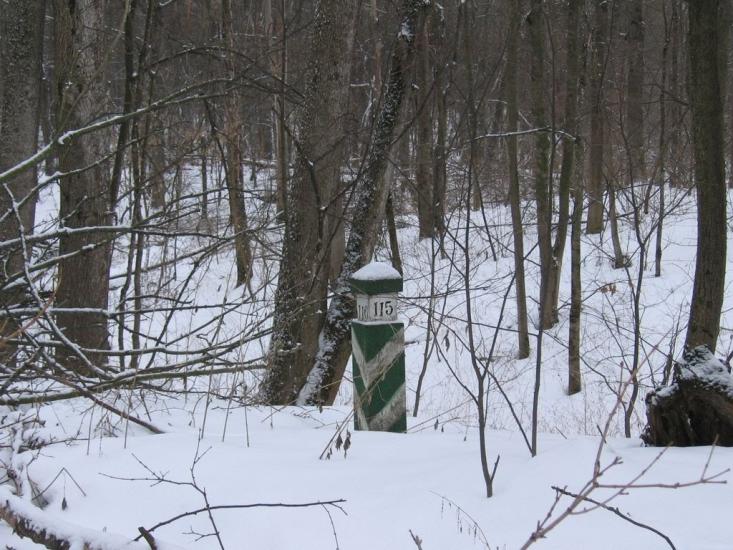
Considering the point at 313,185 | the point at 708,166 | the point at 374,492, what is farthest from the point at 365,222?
the point at 374,492

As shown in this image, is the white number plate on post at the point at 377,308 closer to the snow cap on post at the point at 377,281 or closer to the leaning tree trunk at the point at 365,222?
the snow cap on post at the point at 377,281

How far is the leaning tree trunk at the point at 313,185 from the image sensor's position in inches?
197

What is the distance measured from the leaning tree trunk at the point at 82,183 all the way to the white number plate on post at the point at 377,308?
2.43 meters

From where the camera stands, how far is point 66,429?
277 cm

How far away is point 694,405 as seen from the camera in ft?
7.55

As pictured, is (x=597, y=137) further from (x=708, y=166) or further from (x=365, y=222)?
(x=708, y=166)

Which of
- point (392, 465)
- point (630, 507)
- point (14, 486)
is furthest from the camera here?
point (392, 465)

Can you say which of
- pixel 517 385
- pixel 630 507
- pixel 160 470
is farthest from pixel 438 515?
pixel 517 385

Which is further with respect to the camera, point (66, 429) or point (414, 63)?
point (414, 63)

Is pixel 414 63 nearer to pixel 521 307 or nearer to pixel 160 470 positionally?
pixel 160 470

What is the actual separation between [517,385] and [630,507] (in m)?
6.96

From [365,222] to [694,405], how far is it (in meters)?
3.26

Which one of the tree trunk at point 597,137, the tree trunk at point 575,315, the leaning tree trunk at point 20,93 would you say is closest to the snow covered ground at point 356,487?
the leaning tree trunk at point 20,93

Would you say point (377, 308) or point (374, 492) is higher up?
point (377, 308)
